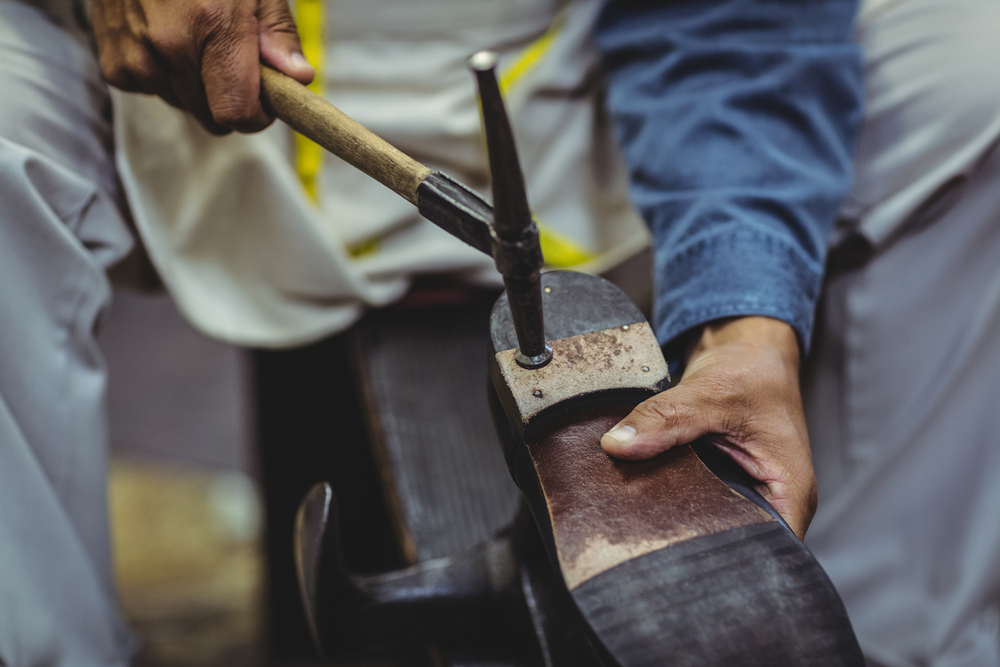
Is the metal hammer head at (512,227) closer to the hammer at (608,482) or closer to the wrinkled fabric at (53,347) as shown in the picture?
the hammer at (608,482)

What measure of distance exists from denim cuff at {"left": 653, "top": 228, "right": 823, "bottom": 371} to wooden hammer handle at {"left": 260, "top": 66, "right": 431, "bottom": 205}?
0.27m

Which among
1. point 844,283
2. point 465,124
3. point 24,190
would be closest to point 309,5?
point 465,124

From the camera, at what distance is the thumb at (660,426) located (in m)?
0.47

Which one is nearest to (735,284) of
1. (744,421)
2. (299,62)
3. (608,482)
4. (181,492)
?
(744,421)

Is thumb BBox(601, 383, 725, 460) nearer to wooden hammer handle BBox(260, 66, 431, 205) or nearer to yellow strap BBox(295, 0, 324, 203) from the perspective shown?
wooden hammer handle BBox(260, 66, 431, 205)

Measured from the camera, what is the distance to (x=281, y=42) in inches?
24.7

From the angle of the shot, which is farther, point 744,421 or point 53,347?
point 53,347

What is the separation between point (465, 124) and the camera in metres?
0.83

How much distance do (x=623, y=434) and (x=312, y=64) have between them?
1.83 ft

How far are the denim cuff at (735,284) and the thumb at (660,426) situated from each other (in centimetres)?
15

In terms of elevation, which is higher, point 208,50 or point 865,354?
point 208,50

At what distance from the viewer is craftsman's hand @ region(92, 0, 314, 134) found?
60cm

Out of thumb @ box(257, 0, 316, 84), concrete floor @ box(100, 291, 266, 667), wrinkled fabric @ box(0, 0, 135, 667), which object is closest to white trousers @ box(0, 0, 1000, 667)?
wrinkled fabric @ box(0, 0, 135, 667)

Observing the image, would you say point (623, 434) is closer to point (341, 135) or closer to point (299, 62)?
point (341, 135)
